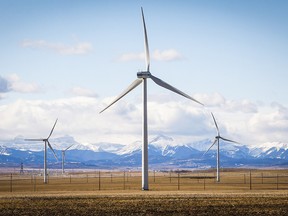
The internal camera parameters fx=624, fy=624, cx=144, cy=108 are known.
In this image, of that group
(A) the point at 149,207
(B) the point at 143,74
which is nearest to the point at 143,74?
(B) the point at 143,74

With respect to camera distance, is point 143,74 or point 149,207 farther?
point 143,74

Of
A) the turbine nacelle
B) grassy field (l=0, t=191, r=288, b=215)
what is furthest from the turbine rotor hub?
grassy field (l=0, t=191, r=288, b=215)

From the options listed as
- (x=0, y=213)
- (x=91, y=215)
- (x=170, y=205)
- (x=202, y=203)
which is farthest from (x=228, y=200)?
(x=0, y=213)

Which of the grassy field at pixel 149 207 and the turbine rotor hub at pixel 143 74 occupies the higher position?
the turbine rotor hub at pixel 143 74

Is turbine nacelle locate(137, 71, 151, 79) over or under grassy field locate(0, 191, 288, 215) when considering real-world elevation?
over

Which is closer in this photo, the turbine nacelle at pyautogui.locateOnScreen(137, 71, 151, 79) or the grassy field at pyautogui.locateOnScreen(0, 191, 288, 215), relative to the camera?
the grassy field at pyautogui.locateOnScreen(0, 191, 288, 215)

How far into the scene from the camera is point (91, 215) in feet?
145

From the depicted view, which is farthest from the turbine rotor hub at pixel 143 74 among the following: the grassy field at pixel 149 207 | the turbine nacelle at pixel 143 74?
the grassy field at pixel 149 207

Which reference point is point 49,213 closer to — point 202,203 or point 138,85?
point 202,203

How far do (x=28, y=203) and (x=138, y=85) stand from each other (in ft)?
111

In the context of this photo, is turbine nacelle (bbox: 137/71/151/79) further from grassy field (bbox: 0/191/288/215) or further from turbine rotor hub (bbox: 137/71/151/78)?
grassy field (bbox: 0/191/288/215)

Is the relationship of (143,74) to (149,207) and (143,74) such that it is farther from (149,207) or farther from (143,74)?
(149,207)

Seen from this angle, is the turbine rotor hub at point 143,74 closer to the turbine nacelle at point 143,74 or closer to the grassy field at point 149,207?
the turbine nacelle at point 143,74

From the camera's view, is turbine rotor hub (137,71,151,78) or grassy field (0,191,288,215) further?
turbine rotor hub (137,71,151,78)
